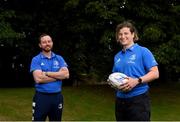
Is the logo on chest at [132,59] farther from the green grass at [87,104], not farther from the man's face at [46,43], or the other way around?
the green grass at [87,104]

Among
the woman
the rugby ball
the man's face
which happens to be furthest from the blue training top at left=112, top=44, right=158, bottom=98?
the man's face

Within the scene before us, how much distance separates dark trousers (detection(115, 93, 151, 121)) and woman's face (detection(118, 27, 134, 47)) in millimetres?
682

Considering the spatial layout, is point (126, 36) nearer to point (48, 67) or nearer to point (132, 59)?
point (132, 59)

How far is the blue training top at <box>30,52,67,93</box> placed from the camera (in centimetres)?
714

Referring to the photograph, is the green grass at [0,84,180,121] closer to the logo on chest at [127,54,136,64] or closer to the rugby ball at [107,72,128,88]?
the rugby ball at [107,72,128,88]

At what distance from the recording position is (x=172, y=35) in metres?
16.2

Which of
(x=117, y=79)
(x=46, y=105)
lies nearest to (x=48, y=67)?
(x=46, y=105)

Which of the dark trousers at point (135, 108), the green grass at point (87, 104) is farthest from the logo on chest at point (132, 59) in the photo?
the green grass at point (87, 104)

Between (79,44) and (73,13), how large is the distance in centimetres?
133

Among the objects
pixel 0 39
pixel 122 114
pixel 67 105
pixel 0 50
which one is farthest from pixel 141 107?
pixel 0 50

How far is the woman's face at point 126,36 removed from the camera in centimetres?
568

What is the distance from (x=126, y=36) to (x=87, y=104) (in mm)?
8715

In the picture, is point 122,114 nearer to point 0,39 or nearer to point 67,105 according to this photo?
point 67,105

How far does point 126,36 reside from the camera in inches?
224
